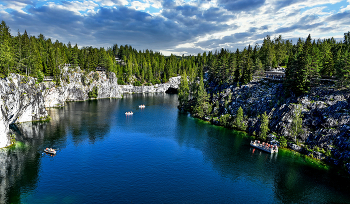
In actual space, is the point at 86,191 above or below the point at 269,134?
below

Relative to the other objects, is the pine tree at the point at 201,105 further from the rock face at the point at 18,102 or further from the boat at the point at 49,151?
the rock face at the point at 18,102

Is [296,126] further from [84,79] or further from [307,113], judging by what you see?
[84,79]

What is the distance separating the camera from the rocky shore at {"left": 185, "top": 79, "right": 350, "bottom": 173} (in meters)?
63.3

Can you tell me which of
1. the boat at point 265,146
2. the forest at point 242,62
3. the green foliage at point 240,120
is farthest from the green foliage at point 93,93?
the boat at point 265,146

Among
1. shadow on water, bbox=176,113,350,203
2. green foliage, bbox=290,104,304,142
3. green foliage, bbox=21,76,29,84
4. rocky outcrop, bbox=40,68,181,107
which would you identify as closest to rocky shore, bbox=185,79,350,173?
green foliage, bbox=290,104,304,142

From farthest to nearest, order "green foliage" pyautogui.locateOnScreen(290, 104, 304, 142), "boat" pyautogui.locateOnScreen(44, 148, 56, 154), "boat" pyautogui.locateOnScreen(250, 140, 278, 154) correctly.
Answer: "green foliage" pyautogui.locateOnScreen(290, 104, 304, 142) → "boat" pyautogui.locateOnScreen(250, 140, 278, 154) → "boat" pyautogui.locateOnScreen(44, 148, 56, 154)

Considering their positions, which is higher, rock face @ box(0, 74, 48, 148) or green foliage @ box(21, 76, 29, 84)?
green foliage @ box(21, 76, 29, 84)

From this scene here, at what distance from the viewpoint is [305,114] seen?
75.8 meters

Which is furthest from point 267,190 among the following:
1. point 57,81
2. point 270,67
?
point 57,81

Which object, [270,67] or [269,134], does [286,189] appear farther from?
[270,67]

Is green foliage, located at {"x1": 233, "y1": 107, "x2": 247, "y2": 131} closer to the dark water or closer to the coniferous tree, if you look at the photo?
the coniferous tree

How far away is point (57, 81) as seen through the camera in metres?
135

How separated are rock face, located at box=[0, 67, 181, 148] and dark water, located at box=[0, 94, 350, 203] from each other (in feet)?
26.2

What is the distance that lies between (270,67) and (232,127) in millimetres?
64215
